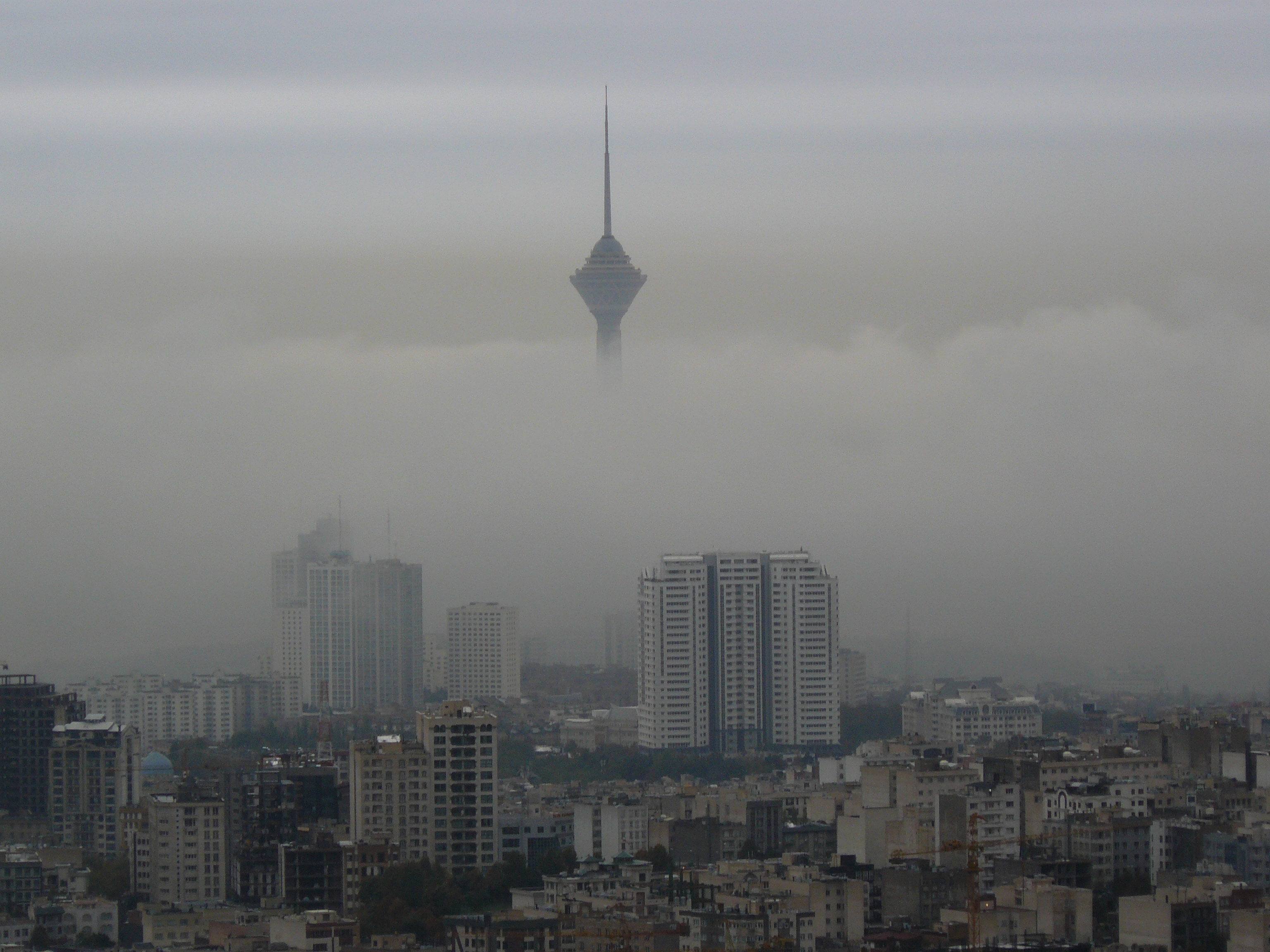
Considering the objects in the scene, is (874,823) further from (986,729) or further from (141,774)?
(986,729)

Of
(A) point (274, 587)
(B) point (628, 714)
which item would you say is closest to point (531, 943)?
(B) point (628, 714)

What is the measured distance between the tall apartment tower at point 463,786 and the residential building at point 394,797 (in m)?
0.07

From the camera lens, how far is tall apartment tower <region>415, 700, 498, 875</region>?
19.4 meters

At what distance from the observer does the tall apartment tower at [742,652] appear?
1378 inches

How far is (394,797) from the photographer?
64.2ft

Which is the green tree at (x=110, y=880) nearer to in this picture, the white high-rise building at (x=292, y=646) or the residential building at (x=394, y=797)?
the residential building at (x=394, y=797)

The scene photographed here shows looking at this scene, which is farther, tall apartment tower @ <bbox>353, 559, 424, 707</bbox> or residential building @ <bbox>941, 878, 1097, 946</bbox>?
tall apartment tower @ <bbox>353, 559, 424, 707</bbox>

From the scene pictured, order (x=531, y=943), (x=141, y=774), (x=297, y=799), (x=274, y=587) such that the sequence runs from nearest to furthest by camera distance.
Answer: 1. (x=531, y=943)
2. (x=297, y=799)
3. (x=141, y=774)
4. (x=274, y=587)

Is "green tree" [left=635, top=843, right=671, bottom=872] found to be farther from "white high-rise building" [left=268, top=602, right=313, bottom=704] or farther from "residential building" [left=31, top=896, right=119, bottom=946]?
"white high-rise building" [left=268, top=602, right=313, bottom=704]

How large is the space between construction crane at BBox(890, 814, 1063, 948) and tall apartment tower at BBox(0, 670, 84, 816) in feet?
26.6

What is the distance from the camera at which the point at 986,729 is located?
109ft

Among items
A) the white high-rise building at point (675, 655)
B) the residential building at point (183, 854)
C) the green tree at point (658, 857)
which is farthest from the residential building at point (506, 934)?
the white high-rise building at point (675, 655)

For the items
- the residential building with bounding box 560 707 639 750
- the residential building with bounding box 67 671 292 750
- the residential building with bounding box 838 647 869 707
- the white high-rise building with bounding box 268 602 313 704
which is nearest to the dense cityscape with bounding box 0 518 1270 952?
the residential building with bounding box 67 671 292 750

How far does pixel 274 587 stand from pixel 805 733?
8494mm
